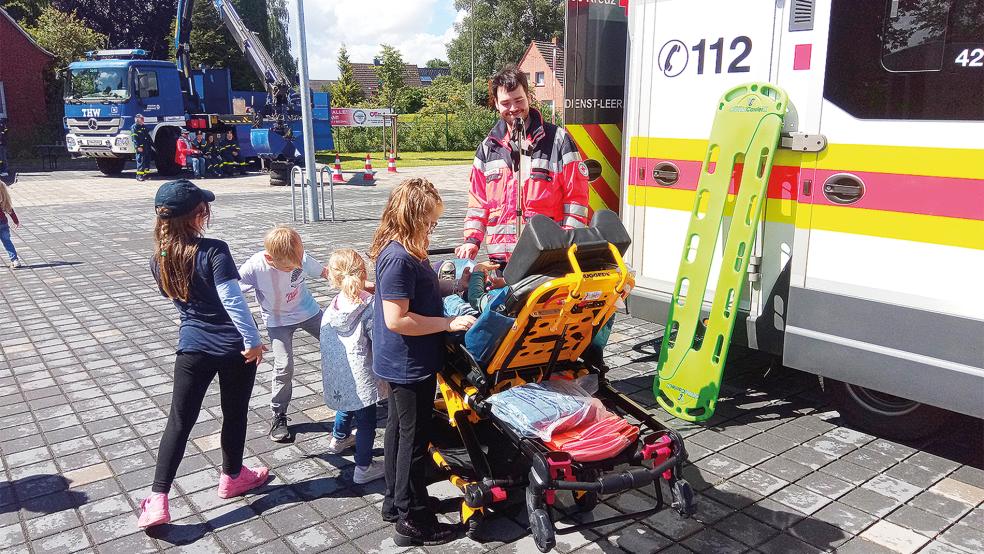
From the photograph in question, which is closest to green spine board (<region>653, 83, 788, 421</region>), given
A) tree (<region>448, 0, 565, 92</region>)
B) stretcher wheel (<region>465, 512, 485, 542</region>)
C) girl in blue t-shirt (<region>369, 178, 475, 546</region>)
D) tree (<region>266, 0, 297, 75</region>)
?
stretcher wheel (<region>465, 512, 485, 542</region>)

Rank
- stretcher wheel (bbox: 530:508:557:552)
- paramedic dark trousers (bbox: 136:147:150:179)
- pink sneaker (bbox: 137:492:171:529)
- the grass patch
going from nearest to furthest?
stretcher wheel (bbox: 530:508:557:552) → pink sneaker (bbox: 137:492:171:529) → paramedic dark trousers (bbox: 136:147:150:179) → the grass patch

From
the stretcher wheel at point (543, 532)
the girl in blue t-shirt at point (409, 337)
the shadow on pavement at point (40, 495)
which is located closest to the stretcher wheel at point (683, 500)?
the stretcher wheel at point (543, 532)

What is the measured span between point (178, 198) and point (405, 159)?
28.3m

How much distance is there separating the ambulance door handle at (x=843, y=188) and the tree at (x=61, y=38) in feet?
112

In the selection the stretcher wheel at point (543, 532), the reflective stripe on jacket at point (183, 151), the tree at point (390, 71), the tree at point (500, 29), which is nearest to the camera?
the stretcher wheel at point (543, 532)

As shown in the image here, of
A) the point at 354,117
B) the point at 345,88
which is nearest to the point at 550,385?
the point at 354,117

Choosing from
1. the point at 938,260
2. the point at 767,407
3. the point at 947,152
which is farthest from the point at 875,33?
the point at 767,407

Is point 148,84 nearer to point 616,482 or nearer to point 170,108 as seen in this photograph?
point 170,108

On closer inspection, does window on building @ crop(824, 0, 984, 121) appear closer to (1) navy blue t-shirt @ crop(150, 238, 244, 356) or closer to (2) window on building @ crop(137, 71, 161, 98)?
(1) navy blue t-shirt @ crop(150, 238, 244, 356)

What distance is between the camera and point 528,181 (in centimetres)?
434

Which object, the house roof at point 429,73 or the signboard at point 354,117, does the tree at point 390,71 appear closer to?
the signboard at point 354,117

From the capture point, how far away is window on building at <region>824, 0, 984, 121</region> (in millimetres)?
3678

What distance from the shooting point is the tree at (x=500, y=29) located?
70.5 metres

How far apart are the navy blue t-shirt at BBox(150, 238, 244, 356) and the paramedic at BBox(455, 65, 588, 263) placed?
1392mm
